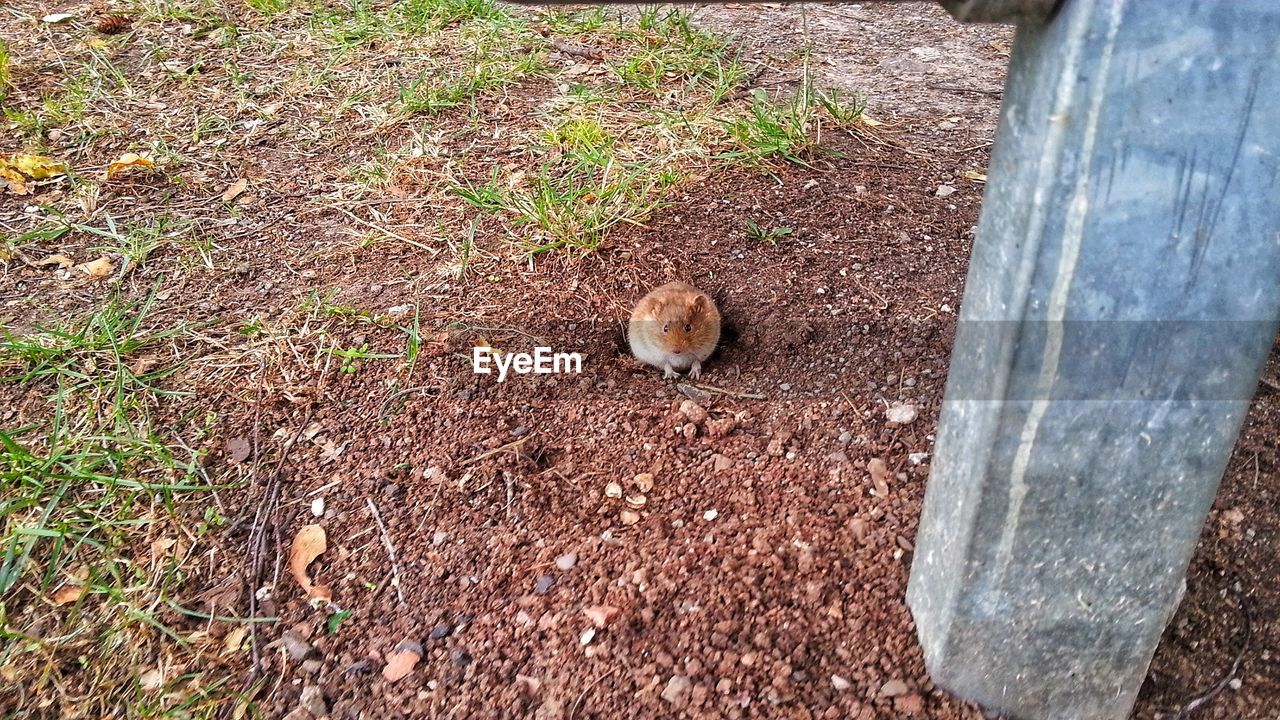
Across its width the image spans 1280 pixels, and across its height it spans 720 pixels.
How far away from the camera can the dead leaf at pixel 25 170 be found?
11.5ft

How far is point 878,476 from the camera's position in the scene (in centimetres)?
213

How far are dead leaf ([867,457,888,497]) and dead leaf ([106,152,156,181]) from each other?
320 centimetres

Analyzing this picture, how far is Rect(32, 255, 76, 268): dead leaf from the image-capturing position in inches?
123

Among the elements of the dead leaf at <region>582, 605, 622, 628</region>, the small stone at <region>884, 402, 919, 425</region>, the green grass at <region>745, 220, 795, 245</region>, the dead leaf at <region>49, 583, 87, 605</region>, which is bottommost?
the dead leaf at <region>49, 583, 87, 605</region>

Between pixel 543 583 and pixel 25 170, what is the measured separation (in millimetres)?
3102

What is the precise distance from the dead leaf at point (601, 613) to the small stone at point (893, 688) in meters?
0.56

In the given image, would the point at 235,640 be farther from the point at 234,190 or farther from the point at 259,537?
the point at 234,190

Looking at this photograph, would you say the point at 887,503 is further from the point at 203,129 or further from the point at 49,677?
the point at 203,129

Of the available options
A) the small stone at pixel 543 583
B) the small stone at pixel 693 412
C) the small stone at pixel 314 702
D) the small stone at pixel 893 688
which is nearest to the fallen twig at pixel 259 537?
the small stone at pixel 314 702

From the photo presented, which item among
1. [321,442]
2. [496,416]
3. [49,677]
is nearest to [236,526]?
[321,442]

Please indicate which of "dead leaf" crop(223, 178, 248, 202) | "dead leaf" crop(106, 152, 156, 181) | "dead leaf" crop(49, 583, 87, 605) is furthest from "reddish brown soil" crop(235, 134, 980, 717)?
"dead leaf" crop(106, 152, 156, 181)

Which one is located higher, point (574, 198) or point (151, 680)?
point (574, 198)

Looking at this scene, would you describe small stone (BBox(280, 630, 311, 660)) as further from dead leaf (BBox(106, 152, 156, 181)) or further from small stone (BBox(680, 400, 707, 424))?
dead leaf (BBox(106, 152, 156, 181))

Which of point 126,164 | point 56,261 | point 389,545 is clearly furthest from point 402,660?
point 126,164
